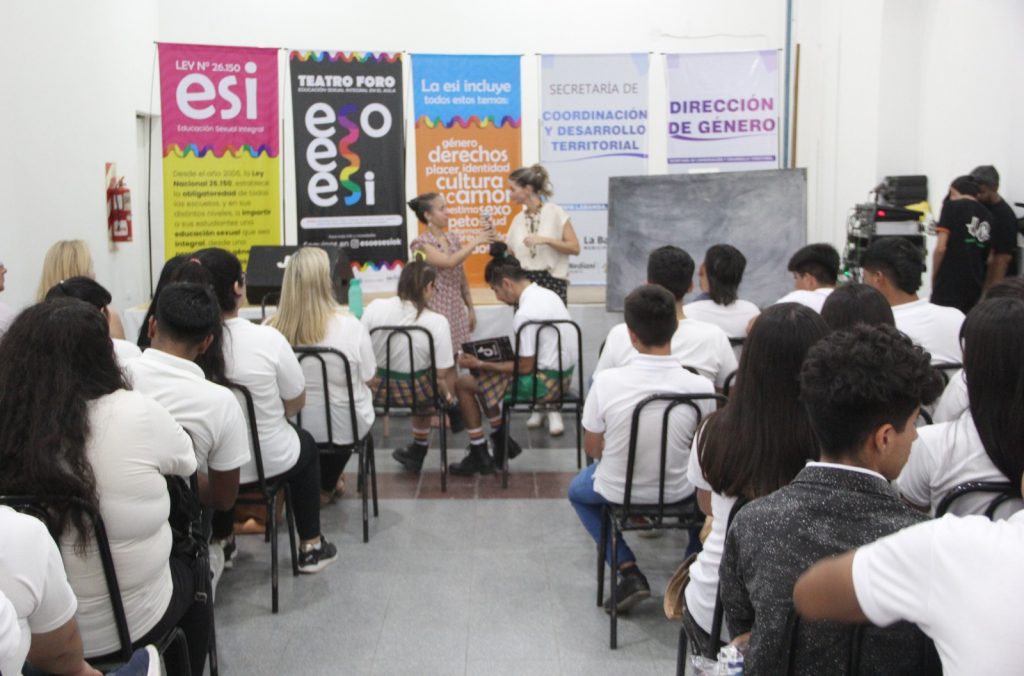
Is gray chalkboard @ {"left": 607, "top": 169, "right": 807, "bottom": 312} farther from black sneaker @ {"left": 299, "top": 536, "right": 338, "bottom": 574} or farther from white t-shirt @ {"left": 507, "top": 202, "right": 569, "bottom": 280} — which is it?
black sneaker @ {"left": 299, "top": 536, "right": 338, "bottom": 574}

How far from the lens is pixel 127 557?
1917 mm

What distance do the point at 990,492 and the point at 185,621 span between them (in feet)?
5.87

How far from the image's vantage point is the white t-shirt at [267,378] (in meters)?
2.99

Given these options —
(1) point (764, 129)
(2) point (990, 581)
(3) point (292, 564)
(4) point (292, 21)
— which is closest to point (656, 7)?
(1) point (764, 129)

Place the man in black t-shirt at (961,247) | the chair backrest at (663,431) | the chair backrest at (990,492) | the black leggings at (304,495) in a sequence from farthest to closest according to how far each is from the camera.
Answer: the man in black t-shirt at (961,247) < the black leggings at (304,495) < the chair backrest at (663,431) < the chair backrest at (990,492)

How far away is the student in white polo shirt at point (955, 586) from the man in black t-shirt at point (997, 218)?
4.72 meters

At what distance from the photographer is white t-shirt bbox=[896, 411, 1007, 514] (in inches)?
74.9

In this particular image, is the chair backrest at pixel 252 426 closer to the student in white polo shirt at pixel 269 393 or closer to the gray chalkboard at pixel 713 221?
the student in white polo shirt at pixel 269 393

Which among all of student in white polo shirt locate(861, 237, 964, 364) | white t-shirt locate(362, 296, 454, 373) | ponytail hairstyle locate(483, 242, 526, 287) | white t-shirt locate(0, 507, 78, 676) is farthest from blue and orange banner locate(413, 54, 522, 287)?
white t-shirt locate(0, 507, 78, 676)

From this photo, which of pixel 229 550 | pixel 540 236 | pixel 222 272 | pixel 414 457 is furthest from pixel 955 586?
pixel 540 236

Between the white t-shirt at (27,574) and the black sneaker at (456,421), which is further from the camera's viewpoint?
the black sneaker at (456,421)

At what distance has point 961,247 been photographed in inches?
206

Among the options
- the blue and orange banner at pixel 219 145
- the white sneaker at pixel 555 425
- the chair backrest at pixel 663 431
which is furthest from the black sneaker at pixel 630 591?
the blue and orange banner at pixel 219 145

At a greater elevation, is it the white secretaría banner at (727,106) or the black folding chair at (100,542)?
Answer: the white secretaría banner at (727,106)
